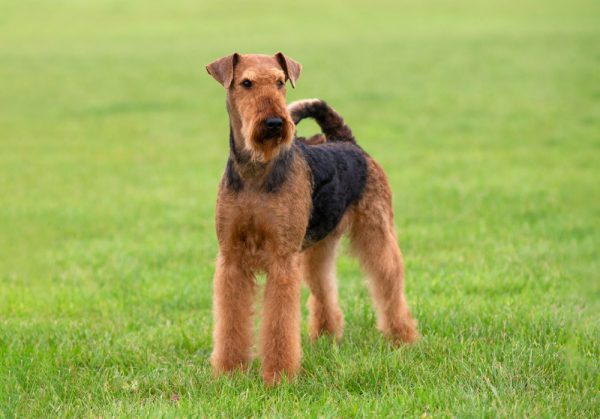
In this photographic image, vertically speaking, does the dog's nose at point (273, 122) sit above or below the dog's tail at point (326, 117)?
above

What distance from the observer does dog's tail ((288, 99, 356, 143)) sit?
612 cm

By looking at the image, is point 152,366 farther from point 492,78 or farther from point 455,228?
point 492,78

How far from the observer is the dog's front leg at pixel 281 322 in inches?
198

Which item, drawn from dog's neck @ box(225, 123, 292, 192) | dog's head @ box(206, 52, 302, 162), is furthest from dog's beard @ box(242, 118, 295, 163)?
dog's neck @ box(225, 123, 292, 192)

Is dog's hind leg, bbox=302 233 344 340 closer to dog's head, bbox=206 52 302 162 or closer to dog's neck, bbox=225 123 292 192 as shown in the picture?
dog's neck, bbox=225 123 292 192

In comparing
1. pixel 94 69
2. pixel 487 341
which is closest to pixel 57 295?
pixel 487 341

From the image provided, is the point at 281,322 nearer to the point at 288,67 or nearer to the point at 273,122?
the point at 273,122

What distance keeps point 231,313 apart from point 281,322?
37 centimetres

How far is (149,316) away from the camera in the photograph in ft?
21.7

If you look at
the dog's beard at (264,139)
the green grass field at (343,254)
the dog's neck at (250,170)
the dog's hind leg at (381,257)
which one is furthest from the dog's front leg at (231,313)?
the dog's hind leg at (381,257)

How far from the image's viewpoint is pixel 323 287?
6168mm

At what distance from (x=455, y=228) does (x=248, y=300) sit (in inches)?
187

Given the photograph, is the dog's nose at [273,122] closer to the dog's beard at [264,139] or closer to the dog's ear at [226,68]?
the dog's beard at [264,139]

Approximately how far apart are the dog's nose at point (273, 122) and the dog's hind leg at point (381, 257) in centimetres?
145
